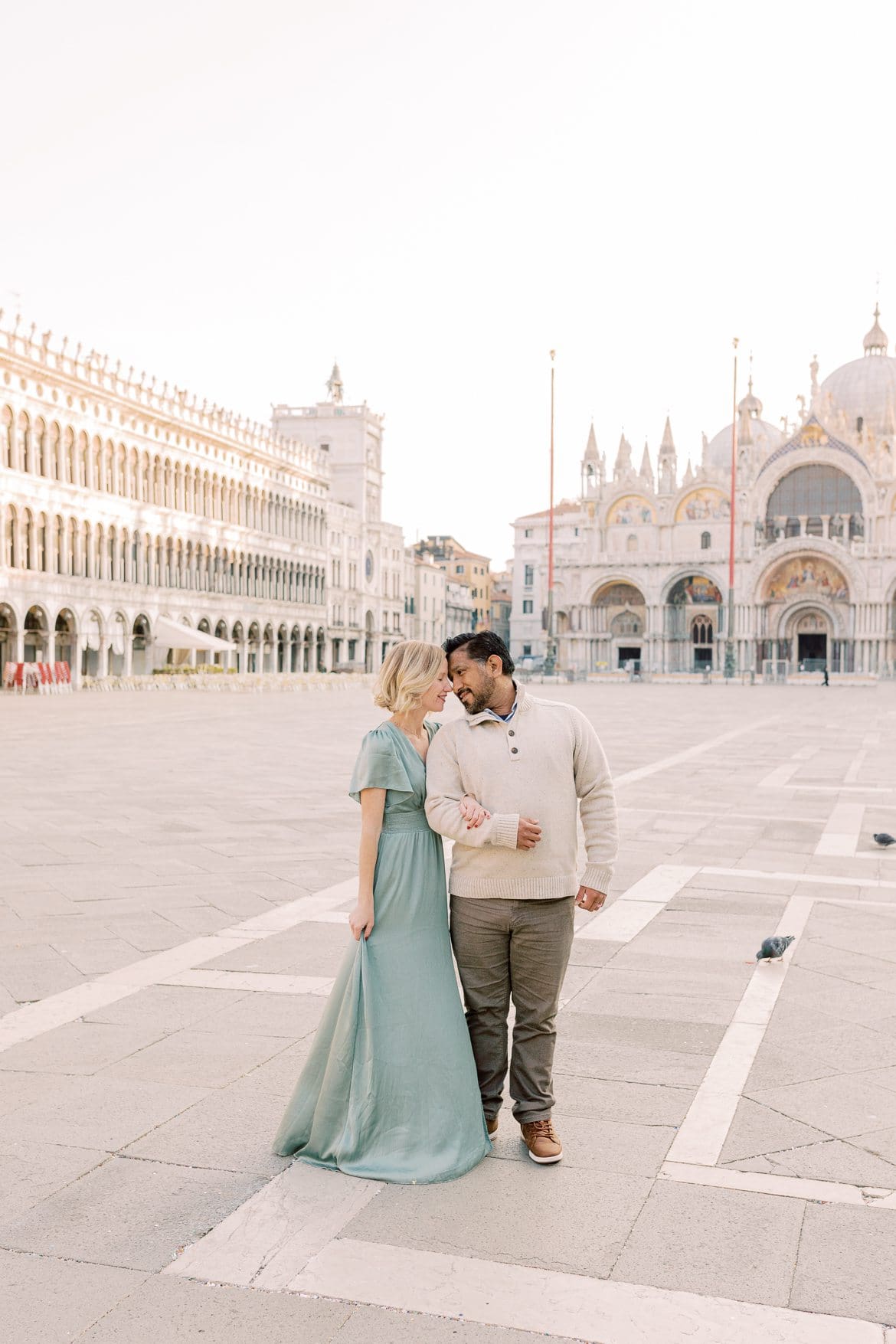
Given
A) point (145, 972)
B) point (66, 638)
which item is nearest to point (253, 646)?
point (66, 638)

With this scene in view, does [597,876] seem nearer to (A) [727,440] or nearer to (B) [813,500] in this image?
(B) [813,500]

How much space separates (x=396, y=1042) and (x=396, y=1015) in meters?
A: 0.07

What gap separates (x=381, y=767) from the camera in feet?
12.2

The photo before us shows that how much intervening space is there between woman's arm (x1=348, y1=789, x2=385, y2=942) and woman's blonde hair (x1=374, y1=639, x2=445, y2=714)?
27 centimetres

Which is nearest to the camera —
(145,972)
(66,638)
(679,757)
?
(145,972)

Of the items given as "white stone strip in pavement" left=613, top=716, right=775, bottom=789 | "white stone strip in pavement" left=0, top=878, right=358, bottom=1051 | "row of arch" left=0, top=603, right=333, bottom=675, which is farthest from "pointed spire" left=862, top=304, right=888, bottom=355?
"white stone strip in pavement" left=0, top=878, right=358, bottom=1051

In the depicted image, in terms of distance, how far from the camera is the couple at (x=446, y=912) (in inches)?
145

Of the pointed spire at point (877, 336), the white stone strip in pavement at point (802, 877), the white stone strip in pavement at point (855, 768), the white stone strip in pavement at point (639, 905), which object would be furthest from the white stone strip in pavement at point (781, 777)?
the pointed spire at point (877, 336)

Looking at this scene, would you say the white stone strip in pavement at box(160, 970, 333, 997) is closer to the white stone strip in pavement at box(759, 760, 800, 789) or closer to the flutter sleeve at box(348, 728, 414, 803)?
the flutter sleeve at box(348, 728, 414, 803)

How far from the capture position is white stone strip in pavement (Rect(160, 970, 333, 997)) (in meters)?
5.56

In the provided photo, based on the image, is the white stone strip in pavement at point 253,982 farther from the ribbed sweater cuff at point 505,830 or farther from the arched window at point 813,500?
the arched window at point 813,500

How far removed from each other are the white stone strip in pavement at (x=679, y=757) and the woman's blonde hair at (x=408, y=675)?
9.88 metres

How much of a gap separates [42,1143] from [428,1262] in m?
1.42

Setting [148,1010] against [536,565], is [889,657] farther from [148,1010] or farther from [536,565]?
[148,1010]
